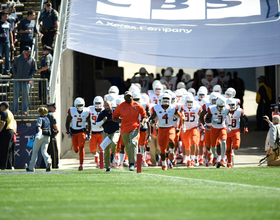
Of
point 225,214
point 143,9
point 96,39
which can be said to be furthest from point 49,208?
point 143,9

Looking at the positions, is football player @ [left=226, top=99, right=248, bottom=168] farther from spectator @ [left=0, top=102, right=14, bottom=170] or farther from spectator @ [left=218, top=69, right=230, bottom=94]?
spectator @ [left=218, top=69, right=230, bottom=94]

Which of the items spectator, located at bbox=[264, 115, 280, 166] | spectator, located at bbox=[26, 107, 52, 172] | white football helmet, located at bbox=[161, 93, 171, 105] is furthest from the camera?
spectator, located at bbox=[264, 115, 280, 166]

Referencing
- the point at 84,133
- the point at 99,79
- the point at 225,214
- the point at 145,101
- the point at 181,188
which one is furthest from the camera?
the point at 99,79

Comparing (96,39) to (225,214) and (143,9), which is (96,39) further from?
(225,214)

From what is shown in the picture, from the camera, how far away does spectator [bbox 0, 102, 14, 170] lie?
14.3 metres

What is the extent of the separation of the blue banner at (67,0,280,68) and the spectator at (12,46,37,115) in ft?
4.69

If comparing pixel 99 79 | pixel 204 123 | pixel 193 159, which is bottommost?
pixel 193 159

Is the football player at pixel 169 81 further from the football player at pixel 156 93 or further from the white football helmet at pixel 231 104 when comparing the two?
the white football helmet at pixel 231 104

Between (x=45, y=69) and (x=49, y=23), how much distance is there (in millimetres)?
1719

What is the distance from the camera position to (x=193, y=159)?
15.9 metres

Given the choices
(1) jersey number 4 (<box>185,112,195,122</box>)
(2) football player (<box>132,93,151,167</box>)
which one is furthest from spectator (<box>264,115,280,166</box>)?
(2) football player (<box>132,93,151,167</box>)

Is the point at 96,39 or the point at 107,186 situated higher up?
the point at 96,39

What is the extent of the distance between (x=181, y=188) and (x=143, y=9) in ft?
36.3

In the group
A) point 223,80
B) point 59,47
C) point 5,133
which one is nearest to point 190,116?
point 59,47
